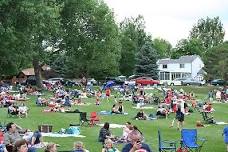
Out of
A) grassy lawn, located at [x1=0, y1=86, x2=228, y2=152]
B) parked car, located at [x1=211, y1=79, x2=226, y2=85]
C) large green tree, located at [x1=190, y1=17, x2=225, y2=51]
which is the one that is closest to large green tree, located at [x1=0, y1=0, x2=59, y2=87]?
grassy lawn, located at [x1=0, y1=86, x2=228, y2=152]

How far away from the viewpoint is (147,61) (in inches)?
3519

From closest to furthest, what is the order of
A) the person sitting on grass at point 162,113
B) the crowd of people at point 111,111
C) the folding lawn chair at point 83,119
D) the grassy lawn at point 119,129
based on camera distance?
the crowd of people at point 111,111 < the grassy lawn at point 119,129 < the folding lawn chair at point 83,119 < the person sitting on grass at point 162,113

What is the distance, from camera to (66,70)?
3819 inches

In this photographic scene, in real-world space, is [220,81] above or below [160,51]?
below

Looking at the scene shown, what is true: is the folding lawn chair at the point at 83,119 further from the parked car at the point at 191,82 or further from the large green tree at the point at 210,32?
the large green tree at the point at 210,32

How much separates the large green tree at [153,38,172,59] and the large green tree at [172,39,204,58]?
6769 mm

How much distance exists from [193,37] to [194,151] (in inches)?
4754

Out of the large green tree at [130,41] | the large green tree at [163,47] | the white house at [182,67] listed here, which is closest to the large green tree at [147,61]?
the large green tree at [130,41]

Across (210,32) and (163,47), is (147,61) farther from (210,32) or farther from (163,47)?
(163,47)

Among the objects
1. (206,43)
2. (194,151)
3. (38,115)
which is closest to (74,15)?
(38,115)

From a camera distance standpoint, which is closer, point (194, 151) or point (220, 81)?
point (194, 151)

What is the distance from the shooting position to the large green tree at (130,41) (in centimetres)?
10000

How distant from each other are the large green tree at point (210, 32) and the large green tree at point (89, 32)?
216 feet

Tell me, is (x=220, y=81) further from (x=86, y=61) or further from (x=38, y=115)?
(x=38, y=115)
